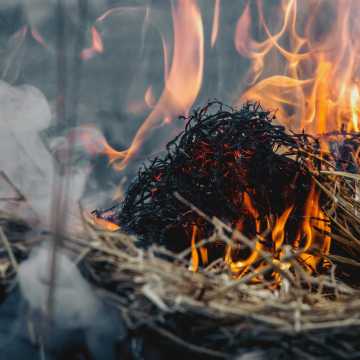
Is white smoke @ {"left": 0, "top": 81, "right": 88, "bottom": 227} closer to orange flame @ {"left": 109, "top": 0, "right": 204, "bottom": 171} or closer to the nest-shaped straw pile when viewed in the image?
the nest-shaped straw pile

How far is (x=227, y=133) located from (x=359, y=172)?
50 centimetres

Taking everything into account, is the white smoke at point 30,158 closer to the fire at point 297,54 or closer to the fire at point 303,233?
the fire at point 303,233

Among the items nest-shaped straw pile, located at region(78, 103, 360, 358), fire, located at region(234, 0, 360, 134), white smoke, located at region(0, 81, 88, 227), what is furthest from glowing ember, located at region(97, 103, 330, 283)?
fire, located at region(234, 0, 360, 134)

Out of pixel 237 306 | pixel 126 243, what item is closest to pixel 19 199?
pixel 126 243

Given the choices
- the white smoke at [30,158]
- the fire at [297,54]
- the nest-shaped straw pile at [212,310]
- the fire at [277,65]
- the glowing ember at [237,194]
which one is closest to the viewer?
the nest-shaped straw pile at [212,310]

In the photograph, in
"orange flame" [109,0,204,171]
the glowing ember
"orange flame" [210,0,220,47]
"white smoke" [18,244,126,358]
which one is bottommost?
"white smoke" [18,244,126,358]

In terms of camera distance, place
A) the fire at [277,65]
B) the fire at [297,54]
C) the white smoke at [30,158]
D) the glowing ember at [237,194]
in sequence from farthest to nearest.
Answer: the fire at [297,54], the fire at [277,65], the glowing ember at [237,194], the white smoke at [30,158]

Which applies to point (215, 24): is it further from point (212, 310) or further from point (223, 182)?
point (212, 310)

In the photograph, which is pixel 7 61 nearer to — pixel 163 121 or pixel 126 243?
pixel 163 121

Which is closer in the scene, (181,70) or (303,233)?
(303,233)

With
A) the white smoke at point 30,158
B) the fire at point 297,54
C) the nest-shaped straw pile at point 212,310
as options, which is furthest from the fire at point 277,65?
the nest-shaped straw pile at point 212,310

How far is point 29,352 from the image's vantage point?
3.29 feet

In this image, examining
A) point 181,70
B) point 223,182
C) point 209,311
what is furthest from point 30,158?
point 181,70

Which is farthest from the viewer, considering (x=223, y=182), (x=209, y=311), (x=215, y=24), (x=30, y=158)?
(x=215, y=24)
